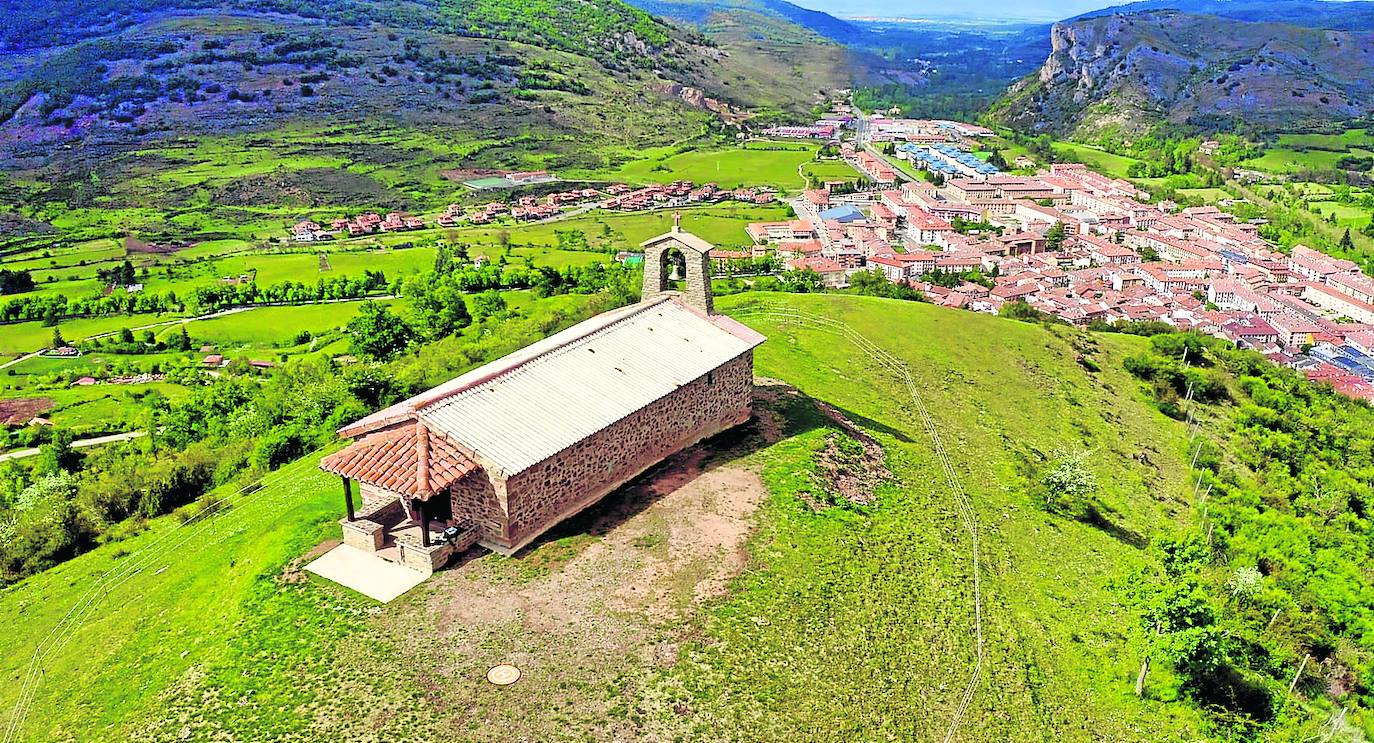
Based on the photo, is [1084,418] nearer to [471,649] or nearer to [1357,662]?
[1357,662]

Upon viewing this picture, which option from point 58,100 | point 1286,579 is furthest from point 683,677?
point 58,100

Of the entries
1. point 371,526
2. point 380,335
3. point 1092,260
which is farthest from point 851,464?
point 1092,260

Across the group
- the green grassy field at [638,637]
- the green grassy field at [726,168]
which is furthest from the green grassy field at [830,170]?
the green grassy field at [638,637]

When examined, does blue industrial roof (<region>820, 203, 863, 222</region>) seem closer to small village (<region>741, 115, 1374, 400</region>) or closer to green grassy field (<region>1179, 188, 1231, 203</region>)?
small village (<region>741, 115, 1374, 400</region>)

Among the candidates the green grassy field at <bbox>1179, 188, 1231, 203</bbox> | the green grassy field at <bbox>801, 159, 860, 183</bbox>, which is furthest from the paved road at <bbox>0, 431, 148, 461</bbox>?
the green grassy field at <bbox>1179, 188, 1231, 203</bbox>

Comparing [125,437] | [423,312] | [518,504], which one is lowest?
[125,437]

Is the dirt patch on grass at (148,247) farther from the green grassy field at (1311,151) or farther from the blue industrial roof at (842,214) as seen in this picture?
the green grassy field at (1311,151)
